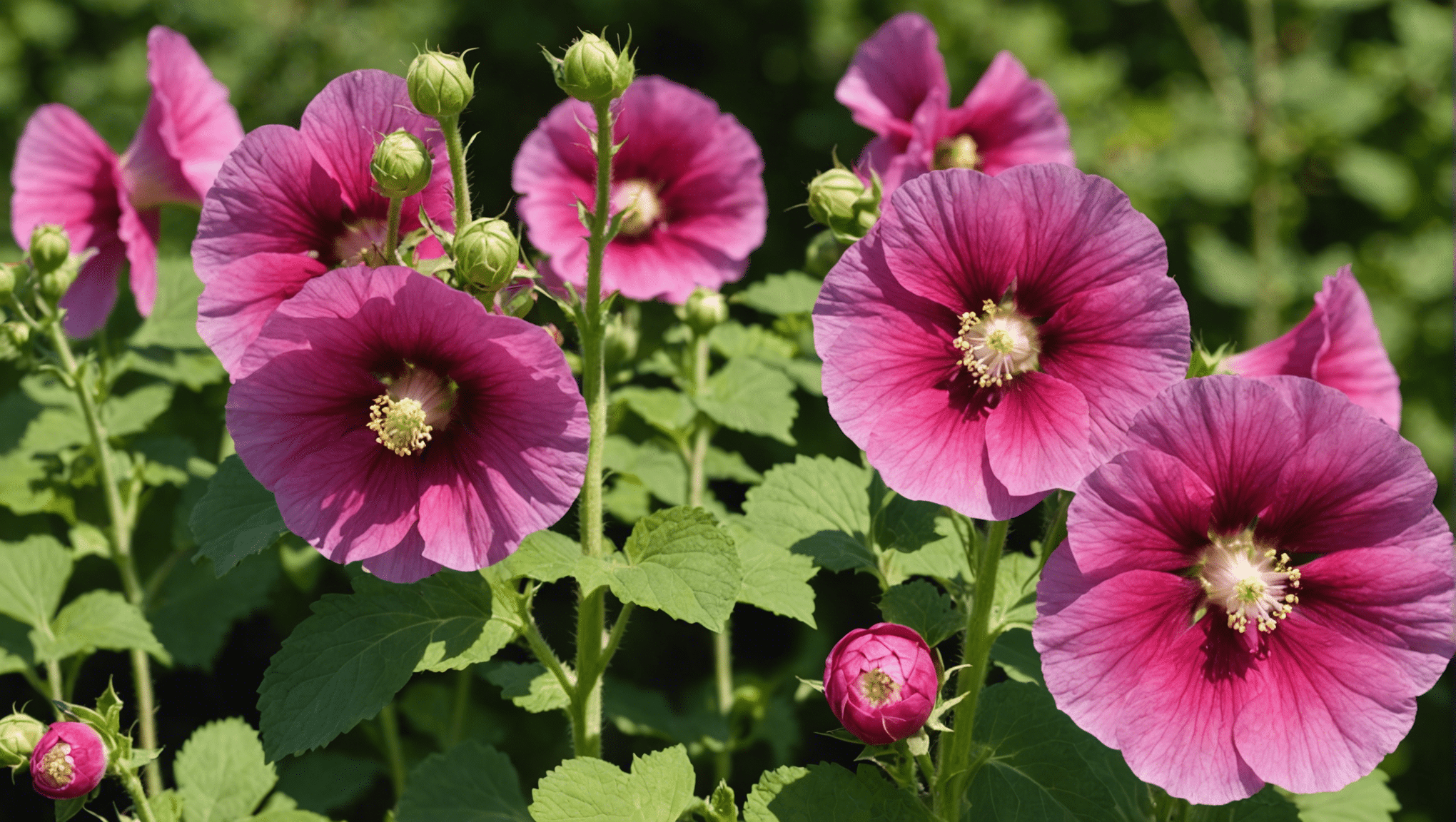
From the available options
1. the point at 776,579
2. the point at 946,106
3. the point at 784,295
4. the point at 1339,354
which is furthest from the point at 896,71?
the point at 776,579

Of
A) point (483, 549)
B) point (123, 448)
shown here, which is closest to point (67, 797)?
point (483, 549)

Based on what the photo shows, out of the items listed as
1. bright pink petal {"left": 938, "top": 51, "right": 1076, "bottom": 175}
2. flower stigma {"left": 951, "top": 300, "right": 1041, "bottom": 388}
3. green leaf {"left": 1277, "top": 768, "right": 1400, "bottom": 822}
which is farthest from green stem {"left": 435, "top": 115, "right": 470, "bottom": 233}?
green leaf {"left": 1277, "top": 768, "right": 1400, "bottom": 822}

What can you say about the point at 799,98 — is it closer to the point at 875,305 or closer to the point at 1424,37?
the point at 1424,37

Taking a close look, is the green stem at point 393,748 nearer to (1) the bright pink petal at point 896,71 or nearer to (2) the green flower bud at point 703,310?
(2) the green flower bud at point 703,310

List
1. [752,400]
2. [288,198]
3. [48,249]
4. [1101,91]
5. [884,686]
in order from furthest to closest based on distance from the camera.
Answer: [1101,91] < [752,400] < [48,249] < [288,198] < [884,686]

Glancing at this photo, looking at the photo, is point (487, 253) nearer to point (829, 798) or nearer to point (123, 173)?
point (829, 798)

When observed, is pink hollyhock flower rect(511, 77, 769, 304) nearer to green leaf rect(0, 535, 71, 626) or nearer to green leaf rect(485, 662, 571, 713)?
green leaf rect(485, 662, 571, 713)
